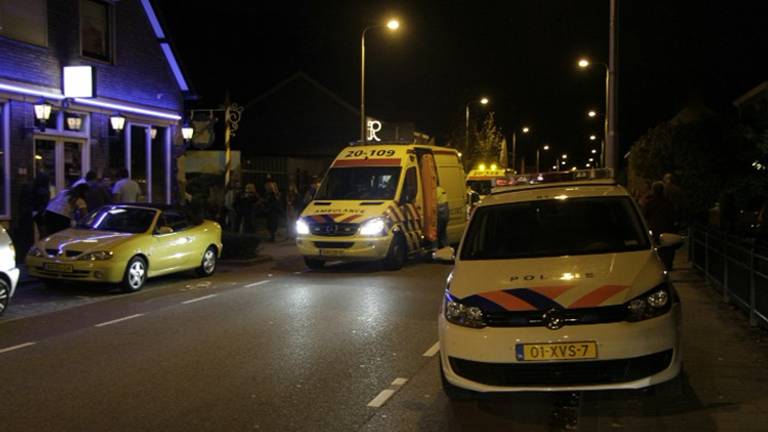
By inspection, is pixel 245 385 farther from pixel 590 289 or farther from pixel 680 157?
pixel 680 157

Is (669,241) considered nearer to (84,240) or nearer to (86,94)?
(84,240)

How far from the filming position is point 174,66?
2138cm

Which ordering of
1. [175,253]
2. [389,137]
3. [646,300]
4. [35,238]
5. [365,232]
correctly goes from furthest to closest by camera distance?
[389,137] → [35,238] → [365,232] → [175,253] → [646,300]

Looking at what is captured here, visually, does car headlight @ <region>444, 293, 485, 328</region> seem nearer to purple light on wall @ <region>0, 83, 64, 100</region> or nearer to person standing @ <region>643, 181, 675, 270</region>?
person standing @ <region>643, 181, 675, 270</region>

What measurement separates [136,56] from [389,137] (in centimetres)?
1773

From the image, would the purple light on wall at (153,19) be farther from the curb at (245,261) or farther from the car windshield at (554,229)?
the car windshield at (554,229)

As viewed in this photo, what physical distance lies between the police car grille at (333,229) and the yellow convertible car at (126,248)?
2058mm

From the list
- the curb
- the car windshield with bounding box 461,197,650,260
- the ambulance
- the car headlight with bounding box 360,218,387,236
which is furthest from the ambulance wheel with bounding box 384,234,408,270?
the car windshield with bounding box 461,197,650,260

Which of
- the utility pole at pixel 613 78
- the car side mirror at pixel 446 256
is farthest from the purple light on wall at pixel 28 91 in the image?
the utility pole at pixel 613 78

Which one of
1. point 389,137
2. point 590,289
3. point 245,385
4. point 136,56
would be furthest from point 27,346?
point 389,137

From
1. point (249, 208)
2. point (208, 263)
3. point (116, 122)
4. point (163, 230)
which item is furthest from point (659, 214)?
point (249, 208)

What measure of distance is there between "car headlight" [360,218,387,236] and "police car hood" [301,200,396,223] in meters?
0.09

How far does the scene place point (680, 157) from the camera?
23656 mm

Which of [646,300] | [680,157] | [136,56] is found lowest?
[646,300]
